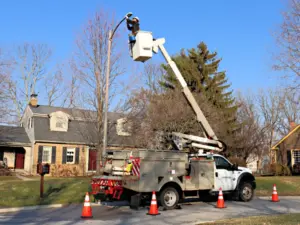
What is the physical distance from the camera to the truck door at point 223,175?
1449cm

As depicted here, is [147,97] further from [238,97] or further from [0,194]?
[238,97]

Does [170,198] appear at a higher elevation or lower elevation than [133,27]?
lower

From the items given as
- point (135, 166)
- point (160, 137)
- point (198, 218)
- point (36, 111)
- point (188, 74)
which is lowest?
point (198, 218)

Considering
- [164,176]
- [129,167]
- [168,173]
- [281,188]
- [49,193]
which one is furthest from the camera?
[281,188]

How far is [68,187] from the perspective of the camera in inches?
677

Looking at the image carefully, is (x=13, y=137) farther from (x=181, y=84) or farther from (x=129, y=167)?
(x=129, y=167)

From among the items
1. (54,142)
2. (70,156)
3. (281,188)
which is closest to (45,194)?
(281,188)

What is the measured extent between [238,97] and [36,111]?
27.3 m

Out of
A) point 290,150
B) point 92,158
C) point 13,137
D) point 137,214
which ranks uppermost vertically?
point 13,137

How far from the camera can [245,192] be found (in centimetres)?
1545

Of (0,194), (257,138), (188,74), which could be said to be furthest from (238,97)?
(0,194)

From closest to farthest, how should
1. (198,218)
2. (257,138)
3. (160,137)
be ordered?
1. (198,218)
2. (160,137)
3. (257,138)

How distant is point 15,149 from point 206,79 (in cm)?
1836

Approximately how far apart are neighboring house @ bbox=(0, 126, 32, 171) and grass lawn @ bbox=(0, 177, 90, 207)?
14330 mm
